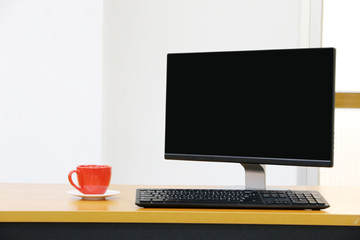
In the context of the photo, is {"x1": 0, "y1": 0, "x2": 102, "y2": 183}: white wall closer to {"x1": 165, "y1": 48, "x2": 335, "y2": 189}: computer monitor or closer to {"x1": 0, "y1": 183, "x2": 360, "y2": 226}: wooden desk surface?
{"x1": 165, "y1": 48, "x2": 335, "y2": 189}: computer monitor

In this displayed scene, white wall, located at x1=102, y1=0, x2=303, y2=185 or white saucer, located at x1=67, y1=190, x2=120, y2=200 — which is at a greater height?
white wall, located at x1=102, y1=0, x2=303, y2=185

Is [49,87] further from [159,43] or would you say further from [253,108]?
[253,108]

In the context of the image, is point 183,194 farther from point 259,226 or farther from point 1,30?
point 1,30

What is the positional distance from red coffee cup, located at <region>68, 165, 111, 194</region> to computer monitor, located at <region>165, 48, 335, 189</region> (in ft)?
0.66

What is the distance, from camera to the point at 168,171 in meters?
2.88

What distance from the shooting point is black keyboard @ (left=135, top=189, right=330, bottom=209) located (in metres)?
1.23

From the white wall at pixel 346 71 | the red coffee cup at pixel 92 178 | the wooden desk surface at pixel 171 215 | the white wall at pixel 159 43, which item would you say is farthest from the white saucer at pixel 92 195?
the white wall at pixel 346 71

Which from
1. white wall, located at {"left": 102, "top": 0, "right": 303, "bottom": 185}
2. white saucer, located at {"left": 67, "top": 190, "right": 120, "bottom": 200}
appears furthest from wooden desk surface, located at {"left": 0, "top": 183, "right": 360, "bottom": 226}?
white wall, located at {"left": 102, "top": 0, "right": 303, "bottom": 185}

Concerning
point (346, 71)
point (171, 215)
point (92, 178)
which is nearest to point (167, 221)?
point (171, 215)

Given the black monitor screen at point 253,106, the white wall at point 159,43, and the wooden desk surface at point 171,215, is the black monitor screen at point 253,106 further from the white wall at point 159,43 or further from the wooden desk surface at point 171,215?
the white wall at point 159,43

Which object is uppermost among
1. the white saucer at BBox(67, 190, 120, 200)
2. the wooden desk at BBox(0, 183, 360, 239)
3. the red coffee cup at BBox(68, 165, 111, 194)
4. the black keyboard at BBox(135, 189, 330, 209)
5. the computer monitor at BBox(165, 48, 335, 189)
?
the computer monitor at BBox(165, 48, 335, 189)

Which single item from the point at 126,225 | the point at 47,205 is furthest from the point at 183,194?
the point at 47,205

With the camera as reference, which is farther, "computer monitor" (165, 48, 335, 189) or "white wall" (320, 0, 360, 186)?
"white wall" (320, 0, 360, 186)

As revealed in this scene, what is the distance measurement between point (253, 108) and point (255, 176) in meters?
0.19
